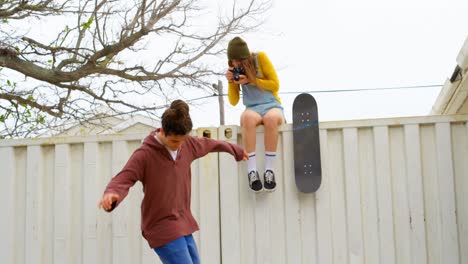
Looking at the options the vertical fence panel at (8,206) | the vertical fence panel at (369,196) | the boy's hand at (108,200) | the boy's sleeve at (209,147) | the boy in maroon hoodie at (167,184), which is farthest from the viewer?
the vertical fence panel at (8,206)

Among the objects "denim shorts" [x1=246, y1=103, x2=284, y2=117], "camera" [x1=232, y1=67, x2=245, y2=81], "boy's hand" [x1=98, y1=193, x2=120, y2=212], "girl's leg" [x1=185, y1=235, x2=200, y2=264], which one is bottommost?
"girl's leg" [x1=185, y1=235, x2=200, y2=264]

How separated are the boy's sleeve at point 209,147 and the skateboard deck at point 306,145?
0.51 meters

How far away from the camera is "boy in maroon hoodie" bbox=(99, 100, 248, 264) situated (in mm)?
2787

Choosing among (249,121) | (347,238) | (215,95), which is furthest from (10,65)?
(347,238)

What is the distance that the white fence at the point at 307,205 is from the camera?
344 centimetres

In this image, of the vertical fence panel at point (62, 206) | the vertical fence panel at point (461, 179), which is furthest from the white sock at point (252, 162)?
the vertical fence panel at point (62, 206)

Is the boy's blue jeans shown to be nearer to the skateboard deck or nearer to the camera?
the skateboard deck

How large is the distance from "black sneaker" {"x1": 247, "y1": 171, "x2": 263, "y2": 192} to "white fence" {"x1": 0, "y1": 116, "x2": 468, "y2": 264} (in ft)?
0.43

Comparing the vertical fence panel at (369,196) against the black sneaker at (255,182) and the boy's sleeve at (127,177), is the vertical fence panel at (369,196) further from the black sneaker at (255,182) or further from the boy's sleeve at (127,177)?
the boy's sleeve at (127,177)

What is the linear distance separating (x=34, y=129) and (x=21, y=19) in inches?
83.6

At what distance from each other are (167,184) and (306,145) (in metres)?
1.13

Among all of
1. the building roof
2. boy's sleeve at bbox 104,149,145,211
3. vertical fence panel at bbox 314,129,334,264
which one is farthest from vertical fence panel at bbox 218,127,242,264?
the building roof

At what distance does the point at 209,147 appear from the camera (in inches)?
125

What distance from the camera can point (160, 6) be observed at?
9141mm
